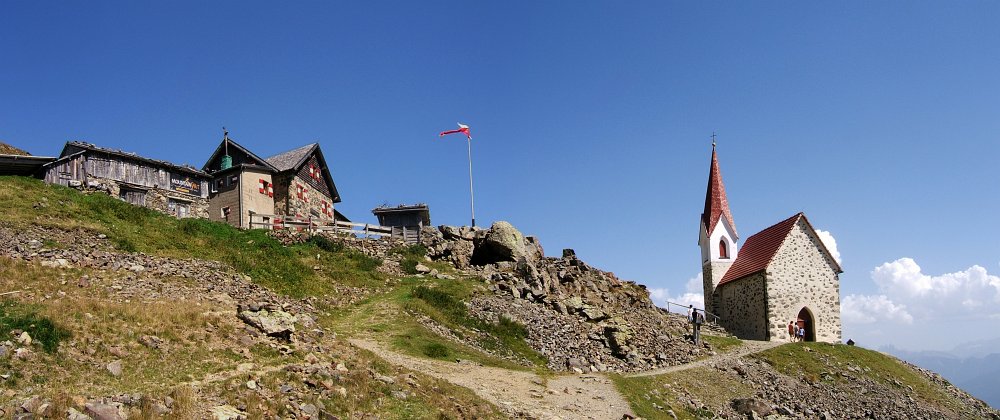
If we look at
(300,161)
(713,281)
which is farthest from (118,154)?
(713,281)

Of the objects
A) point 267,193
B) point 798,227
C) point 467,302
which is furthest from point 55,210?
point 798,227

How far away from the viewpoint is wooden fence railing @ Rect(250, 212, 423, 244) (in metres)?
43.9

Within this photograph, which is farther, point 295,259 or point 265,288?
point 295,259

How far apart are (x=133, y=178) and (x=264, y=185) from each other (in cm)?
900

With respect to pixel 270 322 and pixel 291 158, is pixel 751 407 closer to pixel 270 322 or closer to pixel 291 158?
pixel 270 322

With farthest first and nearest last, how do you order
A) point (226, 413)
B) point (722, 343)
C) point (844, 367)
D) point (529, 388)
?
point (722, 343) < point (844, 367) < point (529, 388) < point (226, 413)

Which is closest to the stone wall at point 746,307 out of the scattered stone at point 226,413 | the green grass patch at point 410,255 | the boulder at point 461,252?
the boulder at point 461,252

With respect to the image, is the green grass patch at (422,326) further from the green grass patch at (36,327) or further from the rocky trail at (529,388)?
the green grass patch at (36,327)

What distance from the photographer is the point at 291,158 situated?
52875 mm

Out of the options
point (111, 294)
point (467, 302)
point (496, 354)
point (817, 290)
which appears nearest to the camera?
point (111, 294)

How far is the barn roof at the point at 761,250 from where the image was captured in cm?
4619

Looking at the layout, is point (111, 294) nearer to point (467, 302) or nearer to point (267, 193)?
point (467, 302)

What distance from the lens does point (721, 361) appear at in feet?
113

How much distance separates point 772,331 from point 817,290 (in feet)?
16.6
